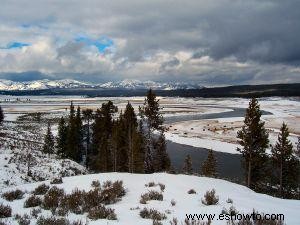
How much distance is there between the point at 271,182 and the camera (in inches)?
1576

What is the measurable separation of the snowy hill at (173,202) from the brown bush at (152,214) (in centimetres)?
10

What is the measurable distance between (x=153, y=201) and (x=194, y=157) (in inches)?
1758

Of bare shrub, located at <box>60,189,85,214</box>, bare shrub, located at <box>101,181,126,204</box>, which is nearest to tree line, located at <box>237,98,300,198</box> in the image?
bare shrub, located at <box>101,181,126,204</box>

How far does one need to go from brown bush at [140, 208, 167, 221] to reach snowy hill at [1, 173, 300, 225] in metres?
0.10

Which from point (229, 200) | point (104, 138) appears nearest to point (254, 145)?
point (104, 138)

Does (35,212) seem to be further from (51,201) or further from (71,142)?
(71,142)

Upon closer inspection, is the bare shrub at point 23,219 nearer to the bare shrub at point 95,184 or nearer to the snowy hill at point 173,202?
the snowy hill at point 173,202

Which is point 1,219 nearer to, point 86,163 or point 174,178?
point 174,178

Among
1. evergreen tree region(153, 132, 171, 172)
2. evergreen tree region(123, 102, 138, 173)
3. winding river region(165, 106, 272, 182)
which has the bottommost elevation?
winding river region(165, 106, 272, 182)

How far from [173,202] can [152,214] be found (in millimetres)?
1461

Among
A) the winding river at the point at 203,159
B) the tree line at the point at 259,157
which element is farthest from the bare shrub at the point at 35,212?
the winding river at the point at 203,159

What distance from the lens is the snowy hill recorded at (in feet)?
28.2

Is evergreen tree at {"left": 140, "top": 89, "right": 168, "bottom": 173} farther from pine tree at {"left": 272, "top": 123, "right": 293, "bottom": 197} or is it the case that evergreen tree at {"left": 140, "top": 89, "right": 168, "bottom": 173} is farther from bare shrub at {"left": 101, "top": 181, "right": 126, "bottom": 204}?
bare shrub at {"left": 101, "top": 181, "right": 126, "bottom": 204}

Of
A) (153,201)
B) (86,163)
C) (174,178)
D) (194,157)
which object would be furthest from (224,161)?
(153,201)
